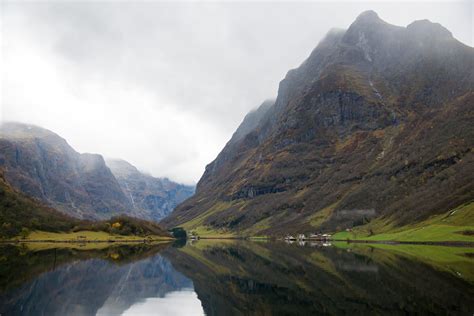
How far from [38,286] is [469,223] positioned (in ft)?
411

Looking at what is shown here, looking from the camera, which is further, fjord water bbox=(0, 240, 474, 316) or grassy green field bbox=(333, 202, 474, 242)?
grassy green field bbox=(333, 202, 474, 242)

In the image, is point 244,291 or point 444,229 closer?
point 244,291

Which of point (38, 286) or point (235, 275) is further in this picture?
point (235, 275)

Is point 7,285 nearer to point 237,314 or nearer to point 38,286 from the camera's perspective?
point 38,286

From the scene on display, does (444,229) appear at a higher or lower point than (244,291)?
higher

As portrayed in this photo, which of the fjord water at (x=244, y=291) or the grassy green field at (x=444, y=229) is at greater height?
the grassy green field at (x=444, y=229)

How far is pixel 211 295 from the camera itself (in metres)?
51.2

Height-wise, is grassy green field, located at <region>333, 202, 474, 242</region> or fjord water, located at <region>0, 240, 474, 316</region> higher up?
grassy green field, located at <region>333, 202, 474, 242</region>

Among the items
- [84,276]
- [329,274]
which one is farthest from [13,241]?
[329,274]

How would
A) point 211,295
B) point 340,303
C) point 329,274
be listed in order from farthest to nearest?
1. point 329,274
2. point 211,295
3. point 340,303

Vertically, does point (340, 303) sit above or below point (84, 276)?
below

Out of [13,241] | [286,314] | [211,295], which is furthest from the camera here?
[13,241]

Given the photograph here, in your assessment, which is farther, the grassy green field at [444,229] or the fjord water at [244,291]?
the grassy green field at [444,229]

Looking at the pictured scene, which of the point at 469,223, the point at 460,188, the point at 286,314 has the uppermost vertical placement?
the point at 460,188
